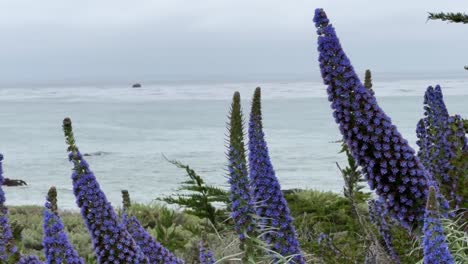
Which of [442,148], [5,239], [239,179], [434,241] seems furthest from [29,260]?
[442,148]

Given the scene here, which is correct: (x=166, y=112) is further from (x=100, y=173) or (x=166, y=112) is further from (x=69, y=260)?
(x=69, y=260)

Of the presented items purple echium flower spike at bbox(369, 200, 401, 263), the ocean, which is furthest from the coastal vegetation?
the ocean

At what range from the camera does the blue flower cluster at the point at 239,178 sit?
2.19 meters

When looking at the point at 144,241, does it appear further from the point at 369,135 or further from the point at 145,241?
the point at 369,135

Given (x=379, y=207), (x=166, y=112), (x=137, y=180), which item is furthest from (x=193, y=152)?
(x=166, y=112)

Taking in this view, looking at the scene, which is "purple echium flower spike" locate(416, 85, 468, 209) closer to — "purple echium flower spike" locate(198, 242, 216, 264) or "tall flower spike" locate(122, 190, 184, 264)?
"tall flower spike" locate(122, 190, 184, 264)

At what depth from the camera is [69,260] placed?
2.52 meters

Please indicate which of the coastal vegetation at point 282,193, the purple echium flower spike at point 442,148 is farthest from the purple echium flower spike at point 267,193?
the purple echium flower spike at point 442,148

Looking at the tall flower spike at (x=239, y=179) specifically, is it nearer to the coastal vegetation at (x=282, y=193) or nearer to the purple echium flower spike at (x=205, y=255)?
the coastal vegetation at (x=282, y=193)

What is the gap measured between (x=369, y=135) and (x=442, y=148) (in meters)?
1.14

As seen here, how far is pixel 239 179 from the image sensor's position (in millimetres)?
2287

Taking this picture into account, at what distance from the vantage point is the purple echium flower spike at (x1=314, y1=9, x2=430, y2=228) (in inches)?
118

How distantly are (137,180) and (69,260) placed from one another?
21.7m

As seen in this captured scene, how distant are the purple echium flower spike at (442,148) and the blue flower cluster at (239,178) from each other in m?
1.94
